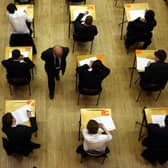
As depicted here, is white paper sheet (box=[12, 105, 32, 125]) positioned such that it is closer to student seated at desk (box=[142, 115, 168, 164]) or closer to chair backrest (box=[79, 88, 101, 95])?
chair backrest (box=[79, 88, 101, 95])

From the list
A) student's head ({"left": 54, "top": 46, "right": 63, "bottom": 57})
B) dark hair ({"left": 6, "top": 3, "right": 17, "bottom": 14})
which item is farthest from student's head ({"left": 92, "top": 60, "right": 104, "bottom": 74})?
dark hair ({"left": 6, "top": 3, "right": 17, "bottom": 14})

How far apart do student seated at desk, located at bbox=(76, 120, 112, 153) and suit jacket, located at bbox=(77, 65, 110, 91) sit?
38.6 inches

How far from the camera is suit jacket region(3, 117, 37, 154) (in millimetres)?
5750

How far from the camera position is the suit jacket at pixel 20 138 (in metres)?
5.75

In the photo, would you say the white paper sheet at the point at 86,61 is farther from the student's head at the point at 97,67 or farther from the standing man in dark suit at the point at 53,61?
the student's head at the point at 97,67

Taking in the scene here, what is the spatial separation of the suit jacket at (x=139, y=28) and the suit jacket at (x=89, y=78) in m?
1.49

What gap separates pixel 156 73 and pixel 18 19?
283cm

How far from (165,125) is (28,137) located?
7.23 ft

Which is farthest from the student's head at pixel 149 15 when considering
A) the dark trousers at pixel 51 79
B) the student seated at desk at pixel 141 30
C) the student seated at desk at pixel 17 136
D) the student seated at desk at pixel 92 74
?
the student seated at desk at pixel 17 136

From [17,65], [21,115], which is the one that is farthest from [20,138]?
[17,65]

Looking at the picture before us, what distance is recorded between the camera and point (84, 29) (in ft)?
24.2

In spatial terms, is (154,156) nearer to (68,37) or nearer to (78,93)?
(78,93)

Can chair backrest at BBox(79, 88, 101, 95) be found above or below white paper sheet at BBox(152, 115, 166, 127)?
above

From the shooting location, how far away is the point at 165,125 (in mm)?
5941
